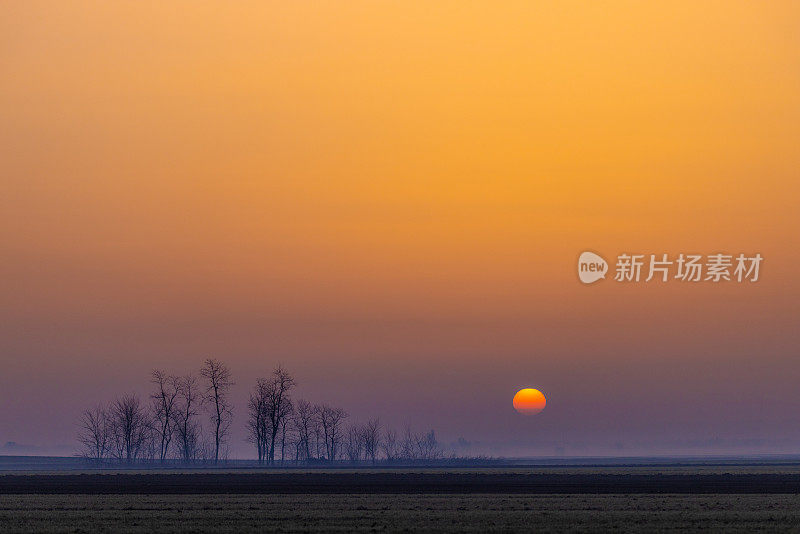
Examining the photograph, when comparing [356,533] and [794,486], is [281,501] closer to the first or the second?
[356,533]

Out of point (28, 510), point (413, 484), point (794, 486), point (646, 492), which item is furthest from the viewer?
point (413, 484)

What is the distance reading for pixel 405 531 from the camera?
4031 cm

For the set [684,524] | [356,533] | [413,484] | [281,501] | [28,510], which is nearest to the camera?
[356,533]

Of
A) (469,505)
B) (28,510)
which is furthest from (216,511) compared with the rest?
(469,505)

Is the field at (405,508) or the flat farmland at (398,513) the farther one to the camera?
the field at (405,508)

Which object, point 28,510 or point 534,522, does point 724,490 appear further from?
point 28,510

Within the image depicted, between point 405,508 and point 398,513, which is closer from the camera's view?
point 398,513

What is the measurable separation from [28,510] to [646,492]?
126 ft

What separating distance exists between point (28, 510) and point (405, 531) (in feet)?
73.2

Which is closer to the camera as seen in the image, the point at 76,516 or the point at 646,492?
the point at 76,516

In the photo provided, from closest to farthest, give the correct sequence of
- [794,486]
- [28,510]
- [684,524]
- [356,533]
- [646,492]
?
[356,533] < [684,524] < [28,510] < [646,492] < [794,486]

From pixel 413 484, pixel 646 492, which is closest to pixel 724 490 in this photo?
pixel 646 492

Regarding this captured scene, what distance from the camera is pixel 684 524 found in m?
43.0

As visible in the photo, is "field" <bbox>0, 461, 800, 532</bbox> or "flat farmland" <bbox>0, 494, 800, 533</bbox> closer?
"flat farmland" <bbox>0, 494, 800, 533</bbox>
